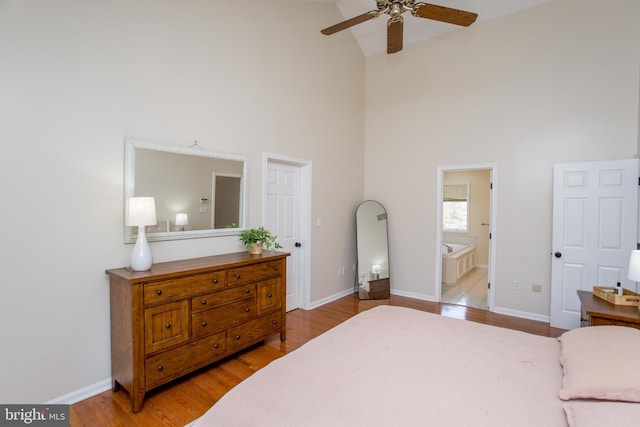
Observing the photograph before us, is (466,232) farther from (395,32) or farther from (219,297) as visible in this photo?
(219,297)

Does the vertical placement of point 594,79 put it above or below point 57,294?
above

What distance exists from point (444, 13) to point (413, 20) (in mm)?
2148

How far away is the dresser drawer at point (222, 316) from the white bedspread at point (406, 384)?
3.85ft

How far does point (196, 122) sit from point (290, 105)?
1.37m

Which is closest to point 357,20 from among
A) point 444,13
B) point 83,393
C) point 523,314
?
point 444,13

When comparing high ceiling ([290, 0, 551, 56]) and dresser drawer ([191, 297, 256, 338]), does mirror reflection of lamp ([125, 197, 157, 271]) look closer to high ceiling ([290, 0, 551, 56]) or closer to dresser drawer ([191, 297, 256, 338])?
dresser drawer ([191, 297, 256, 338])

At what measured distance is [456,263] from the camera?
18.5ft

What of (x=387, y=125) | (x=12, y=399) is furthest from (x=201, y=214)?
(x=387, y=125)

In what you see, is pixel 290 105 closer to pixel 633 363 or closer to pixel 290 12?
pixel 290 12

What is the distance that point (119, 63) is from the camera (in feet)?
7.90

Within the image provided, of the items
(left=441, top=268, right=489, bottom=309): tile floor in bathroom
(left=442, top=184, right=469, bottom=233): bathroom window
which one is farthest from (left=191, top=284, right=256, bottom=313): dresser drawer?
(left=442, top=184, right=469, bottom=233): bathroom window

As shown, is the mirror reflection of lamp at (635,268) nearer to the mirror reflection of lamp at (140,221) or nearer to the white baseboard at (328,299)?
the white baseboard at (328,299)

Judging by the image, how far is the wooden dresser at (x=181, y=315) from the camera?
84.2 inches

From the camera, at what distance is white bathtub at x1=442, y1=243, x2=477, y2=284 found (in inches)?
220
